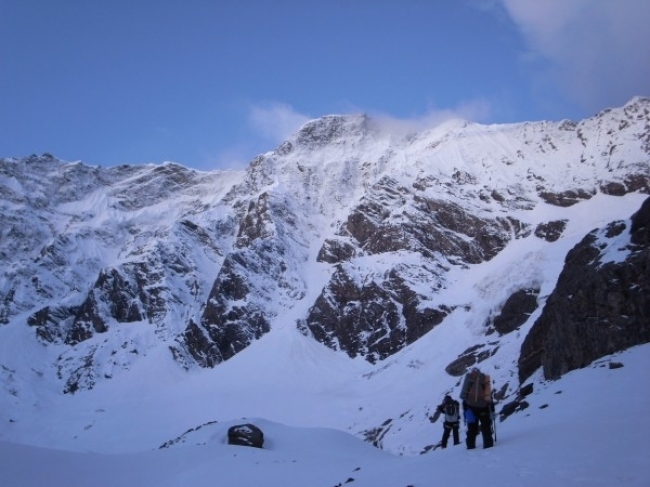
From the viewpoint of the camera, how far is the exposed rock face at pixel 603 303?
3309 centimetres

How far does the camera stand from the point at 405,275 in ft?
353

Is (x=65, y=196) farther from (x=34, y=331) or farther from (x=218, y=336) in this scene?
(x=218, y=336)

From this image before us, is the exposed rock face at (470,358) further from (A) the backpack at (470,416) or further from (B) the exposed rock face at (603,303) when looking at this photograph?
(A) the backpack at (470,416)

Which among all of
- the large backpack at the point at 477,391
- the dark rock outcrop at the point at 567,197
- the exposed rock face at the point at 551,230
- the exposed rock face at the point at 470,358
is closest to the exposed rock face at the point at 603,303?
the large backpack at the point at 477,391

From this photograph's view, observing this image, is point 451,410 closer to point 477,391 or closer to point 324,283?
point 477,391

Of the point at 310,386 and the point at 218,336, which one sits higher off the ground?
the point at 218,336

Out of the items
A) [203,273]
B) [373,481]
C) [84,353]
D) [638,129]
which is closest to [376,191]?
[203,273]

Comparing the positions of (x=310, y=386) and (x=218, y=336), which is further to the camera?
(x=218, y=336)

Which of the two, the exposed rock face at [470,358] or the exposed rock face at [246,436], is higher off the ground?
the exposed rock face at [470,358]

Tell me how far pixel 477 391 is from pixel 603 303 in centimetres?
2441

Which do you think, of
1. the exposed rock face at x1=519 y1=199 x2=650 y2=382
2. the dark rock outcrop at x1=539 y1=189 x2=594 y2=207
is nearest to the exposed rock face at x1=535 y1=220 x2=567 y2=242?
the dark rock outcrop at x1=539 y1=189 x2=594 y2=207

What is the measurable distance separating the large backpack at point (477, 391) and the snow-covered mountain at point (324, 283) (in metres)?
28.0

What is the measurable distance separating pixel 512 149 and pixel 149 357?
8854 cm

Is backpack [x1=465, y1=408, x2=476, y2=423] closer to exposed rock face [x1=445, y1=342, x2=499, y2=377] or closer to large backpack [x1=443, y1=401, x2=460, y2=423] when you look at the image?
large backpack [x1=443, y1=401, x2=460, y2=423]
